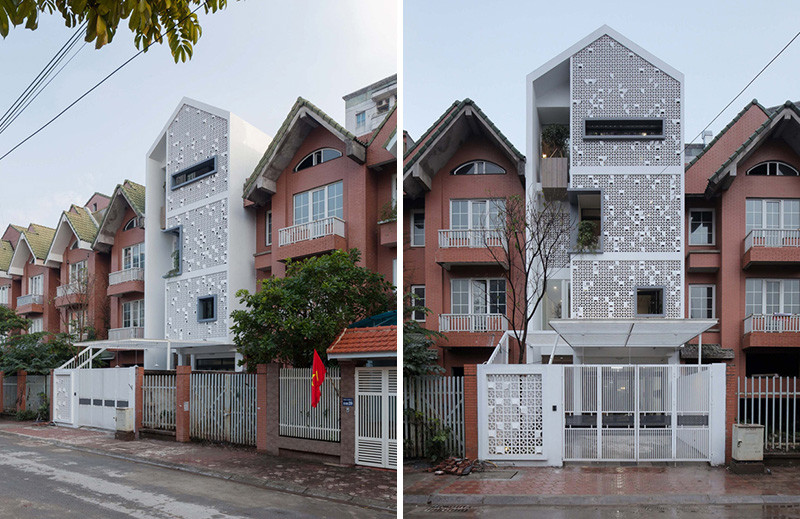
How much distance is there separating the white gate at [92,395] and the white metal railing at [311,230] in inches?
252

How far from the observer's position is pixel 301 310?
22.7ft

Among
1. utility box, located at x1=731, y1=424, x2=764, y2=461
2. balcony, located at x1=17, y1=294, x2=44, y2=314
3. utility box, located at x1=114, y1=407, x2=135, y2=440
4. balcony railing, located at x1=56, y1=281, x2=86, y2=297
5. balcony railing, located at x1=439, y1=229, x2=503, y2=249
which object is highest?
balcony railing, located at x1=439, y1=229, x2=503, y2=249

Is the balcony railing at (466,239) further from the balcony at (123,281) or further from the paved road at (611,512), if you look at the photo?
the balcony at (123,281)

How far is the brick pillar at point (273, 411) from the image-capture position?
762 cm

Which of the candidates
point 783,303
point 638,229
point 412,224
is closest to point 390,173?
point 412,224

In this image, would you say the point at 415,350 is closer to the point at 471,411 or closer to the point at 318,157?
the point at 471,411

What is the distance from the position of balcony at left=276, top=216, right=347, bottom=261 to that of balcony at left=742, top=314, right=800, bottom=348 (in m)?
7.71

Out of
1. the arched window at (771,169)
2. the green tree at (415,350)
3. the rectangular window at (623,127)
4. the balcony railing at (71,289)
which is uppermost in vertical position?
the rectangular window at (623,127)

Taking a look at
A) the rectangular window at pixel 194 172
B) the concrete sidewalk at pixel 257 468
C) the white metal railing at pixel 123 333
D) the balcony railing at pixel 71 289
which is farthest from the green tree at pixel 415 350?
the balcony railing at pixel 71 289

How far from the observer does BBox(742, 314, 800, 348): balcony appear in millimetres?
9828

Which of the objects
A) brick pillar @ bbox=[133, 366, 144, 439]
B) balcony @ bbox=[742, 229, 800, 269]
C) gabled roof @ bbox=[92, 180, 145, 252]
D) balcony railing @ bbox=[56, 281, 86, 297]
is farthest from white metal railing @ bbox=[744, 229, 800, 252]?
balcony railing @ bbox=[56, 281, 86, 297]

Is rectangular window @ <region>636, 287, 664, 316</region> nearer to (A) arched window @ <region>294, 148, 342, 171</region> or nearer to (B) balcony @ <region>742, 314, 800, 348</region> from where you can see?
(B) balcony @ <region>742, 314, 800, 348</region>

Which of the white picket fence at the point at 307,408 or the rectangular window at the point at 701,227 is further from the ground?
the rectangular window at the point at 701,227

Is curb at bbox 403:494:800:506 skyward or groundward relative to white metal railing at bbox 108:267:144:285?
groundward
